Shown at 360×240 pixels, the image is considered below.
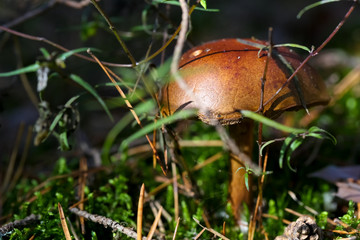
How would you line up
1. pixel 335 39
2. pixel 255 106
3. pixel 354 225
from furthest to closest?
1. pixel 335 39
2. pixel 354 225
3. pixel 255 106

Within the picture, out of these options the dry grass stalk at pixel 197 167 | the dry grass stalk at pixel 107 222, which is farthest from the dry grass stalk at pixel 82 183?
the dry grass stalk at pixel 197 167

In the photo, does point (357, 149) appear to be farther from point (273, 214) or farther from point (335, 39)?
point (335, 39)

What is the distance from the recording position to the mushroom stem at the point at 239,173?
1.48 metres

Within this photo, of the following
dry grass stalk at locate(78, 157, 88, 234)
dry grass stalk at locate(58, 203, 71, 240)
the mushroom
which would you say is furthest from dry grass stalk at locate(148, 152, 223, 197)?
the mushroom

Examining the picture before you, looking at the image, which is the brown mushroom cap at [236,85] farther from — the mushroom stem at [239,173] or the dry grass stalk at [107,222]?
the dry grass stalk at [107,222]

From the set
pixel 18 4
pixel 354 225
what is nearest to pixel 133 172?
pixel 354 225

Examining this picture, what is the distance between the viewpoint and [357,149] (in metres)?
2.08

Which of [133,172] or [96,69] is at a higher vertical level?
[96,69]

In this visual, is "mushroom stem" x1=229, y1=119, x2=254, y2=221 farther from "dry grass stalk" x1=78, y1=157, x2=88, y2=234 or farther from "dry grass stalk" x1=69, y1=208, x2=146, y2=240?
"dry grass stalk" x1=78, y1=157, x2=88, y2=234

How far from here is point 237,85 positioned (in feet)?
3.70

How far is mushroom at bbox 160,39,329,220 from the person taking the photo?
3.68 feet

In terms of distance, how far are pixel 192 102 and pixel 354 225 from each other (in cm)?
84

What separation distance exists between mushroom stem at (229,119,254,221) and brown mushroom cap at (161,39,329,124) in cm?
32

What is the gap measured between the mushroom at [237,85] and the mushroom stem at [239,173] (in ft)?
0.89
